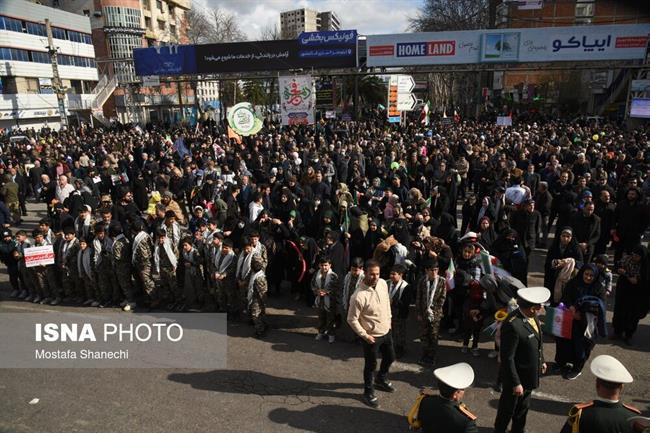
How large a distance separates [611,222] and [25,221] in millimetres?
14449

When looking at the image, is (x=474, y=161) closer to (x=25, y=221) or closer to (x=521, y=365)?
(x=521, y=365)

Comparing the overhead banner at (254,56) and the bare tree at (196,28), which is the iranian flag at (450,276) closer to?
the overhead banner at (254,56)

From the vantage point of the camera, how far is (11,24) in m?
38.7

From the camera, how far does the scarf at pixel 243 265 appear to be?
606 centimetres

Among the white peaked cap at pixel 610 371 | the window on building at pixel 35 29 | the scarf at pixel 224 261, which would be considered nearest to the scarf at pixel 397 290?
the scarf at pixel 224 261

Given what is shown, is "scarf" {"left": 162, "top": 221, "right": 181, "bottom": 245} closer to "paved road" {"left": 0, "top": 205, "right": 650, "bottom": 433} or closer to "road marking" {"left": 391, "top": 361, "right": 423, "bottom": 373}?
"paved road" {"left": 0, "top": 205, "right": 650, "bottom": 433}

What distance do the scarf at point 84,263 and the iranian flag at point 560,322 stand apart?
6615 millimetres

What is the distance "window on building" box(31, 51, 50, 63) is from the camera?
41375 millimetres

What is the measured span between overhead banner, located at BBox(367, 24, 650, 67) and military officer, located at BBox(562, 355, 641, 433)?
2537 cm

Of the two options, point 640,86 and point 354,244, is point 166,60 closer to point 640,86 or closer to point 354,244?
point 354,244

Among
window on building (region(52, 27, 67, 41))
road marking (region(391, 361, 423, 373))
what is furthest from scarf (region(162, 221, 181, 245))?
window on building (region(52, 27, 67, 41))

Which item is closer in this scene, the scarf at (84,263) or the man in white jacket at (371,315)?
the man in white jacket at (371,315)

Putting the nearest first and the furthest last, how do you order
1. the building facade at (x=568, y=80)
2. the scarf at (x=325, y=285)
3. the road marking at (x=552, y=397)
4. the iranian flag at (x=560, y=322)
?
the road marking at (x=552, y=397), the iranian flag at (x=560, y=322), the scarf at (x=325, y=285), the building facade at (x=568, y=80)

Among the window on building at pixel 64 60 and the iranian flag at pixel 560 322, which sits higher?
the window on building at pixel 64 60
